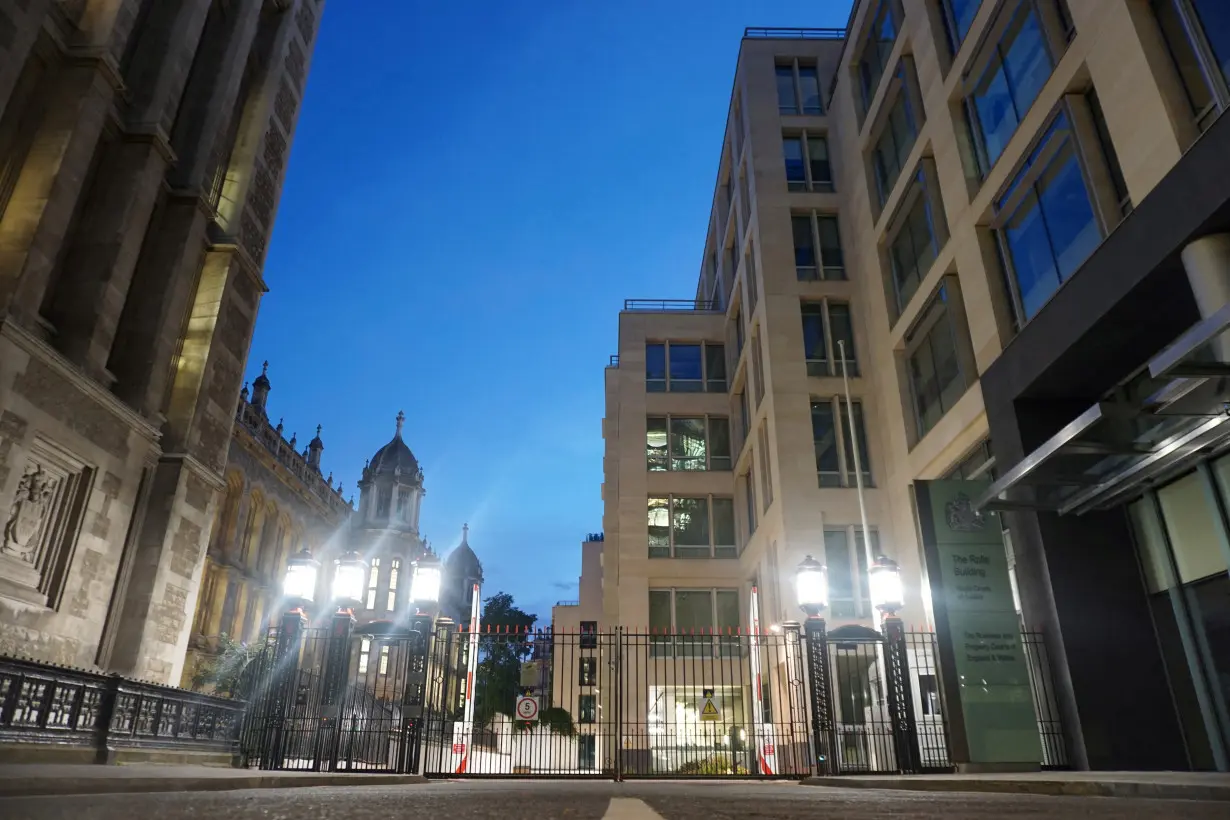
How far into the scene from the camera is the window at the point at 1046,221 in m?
14.0

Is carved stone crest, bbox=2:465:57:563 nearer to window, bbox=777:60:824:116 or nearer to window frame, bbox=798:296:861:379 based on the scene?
window frame, bbox=798:296:861:379

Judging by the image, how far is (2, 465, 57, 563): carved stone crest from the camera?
12.9 m

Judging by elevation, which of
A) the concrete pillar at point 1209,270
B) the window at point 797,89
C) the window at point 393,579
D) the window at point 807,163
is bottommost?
the concrete pillar at point 1209,270

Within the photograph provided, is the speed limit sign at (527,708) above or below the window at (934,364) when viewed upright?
below

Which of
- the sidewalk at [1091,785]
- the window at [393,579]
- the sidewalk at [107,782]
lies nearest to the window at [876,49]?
the sidewalk at [1091,785]

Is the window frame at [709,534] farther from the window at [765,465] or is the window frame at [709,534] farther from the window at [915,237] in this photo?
the window at [915,237]

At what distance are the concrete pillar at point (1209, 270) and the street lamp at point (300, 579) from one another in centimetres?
1503

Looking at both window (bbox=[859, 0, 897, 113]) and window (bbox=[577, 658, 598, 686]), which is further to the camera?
window (bbox=[577, 658, 598, 686])

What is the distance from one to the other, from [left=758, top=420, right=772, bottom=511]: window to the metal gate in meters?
4.79

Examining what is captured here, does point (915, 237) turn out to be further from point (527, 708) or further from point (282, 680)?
point (282, 680)

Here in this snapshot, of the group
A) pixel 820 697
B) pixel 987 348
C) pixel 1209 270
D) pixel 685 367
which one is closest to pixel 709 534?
pixel 685 367

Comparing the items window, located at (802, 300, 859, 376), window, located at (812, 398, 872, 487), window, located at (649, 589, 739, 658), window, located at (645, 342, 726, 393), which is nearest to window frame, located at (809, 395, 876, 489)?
window, located at (812, 398, 872, 487)

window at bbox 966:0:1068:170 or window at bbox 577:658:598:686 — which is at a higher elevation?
window at bbox 966:0:1068:170

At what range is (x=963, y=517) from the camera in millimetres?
13422
